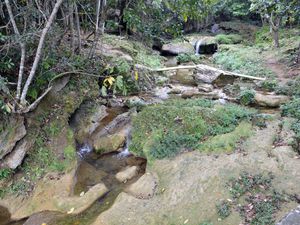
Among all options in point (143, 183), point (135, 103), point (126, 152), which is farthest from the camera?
point (135, 103)

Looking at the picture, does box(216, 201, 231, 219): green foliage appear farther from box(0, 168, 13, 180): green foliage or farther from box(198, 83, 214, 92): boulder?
box(198, 83, 214, 92): boulder

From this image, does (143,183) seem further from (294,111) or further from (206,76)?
(206,76)

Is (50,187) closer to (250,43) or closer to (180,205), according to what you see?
(180,205)

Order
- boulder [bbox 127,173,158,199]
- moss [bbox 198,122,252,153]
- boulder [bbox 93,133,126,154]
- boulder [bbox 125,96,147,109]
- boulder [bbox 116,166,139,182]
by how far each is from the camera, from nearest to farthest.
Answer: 1. boulder [bbox 127,173,158,199]
2. boulder [bbox 116,166,139,182]
3. moss [bbox 198,122,252,153]
4. boulder [bbox 93,133,126,154]
5. boulder [bbox 125,96,147,109]

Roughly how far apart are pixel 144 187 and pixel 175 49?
16.7 metres

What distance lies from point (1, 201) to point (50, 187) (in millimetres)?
1108

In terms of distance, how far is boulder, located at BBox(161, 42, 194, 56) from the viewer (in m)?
22.0

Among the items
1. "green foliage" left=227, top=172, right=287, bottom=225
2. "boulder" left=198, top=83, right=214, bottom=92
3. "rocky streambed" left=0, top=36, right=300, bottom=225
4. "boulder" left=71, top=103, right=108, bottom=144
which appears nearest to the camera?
"green foliage" left=227, top=172, right=287, bottom=225

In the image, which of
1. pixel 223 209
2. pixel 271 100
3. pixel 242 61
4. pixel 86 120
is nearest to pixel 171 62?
pixel 242 61

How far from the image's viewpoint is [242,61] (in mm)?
17516

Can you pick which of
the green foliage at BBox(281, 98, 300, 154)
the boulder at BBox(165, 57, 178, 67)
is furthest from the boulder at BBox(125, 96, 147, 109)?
the boulder at BBox(165, 57, 178, 67)

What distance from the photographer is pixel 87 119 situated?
9.59m

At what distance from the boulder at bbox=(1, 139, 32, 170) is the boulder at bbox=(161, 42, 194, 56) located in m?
16.1

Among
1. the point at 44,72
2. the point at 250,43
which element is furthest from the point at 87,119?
the point at 250,43
